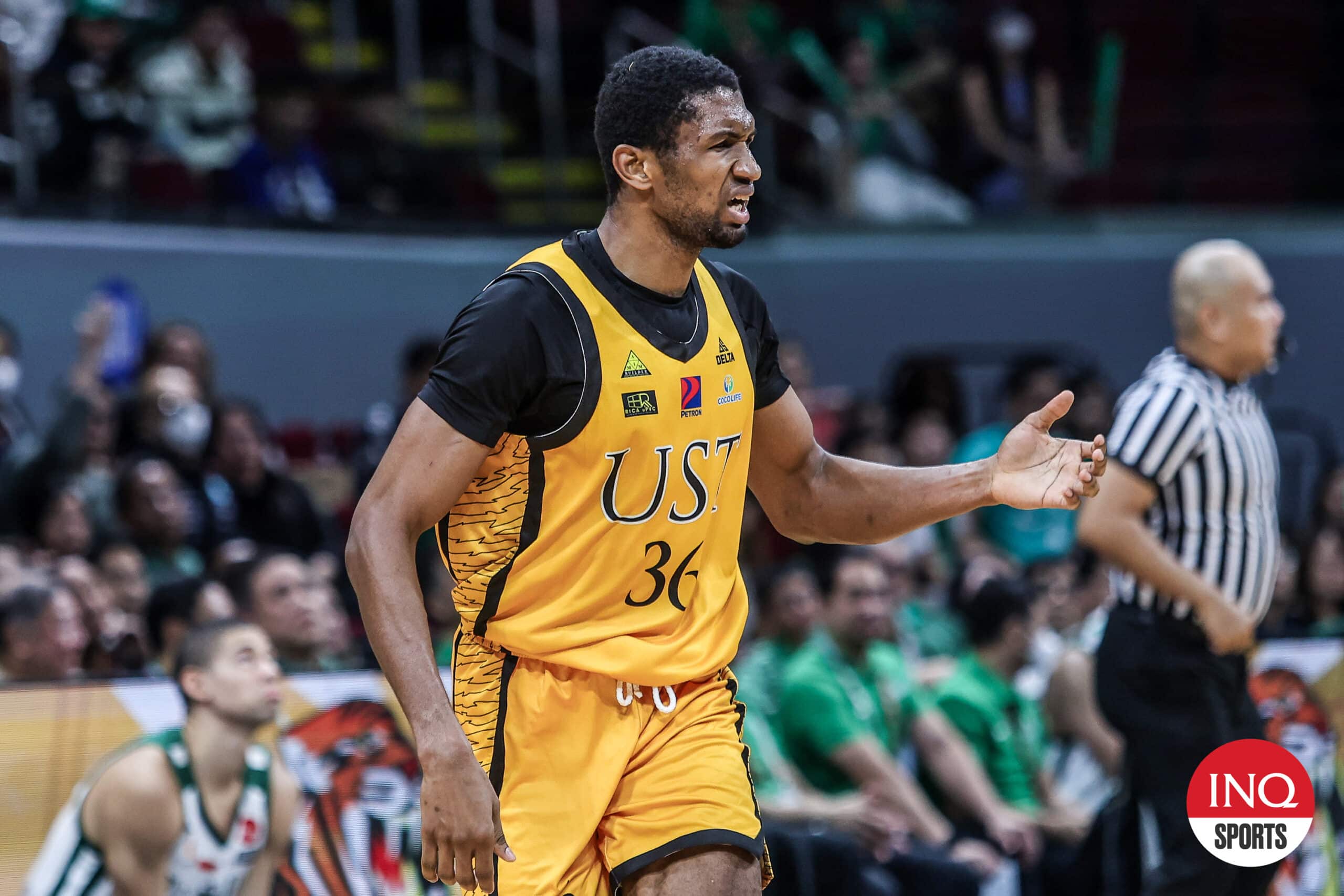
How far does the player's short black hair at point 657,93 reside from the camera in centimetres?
366

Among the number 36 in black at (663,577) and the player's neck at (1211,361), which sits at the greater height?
the player's neck at (1211,361)

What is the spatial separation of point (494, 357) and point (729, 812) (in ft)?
3.34

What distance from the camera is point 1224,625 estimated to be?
5184mm

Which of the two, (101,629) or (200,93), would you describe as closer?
(101,629)

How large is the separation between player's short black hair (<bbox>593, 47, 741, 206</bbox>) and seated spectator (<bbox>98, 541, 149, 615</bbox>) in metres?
4.41

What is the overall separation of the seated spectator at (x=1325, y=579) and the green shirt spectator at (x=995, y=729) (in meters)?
1.62

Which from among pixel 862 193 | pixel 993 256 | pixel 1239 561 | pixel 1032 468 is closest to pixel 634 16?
pixel 862 193

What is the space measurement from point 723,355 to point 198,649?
241cm

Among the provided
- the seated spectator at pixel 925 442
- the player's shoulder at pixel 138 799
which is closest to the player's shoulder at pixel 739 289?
the player's shoulder at pixel 138 799

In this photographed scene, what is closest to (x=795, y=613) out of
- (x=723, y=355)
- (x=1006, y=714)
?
(x=1006, y=714)

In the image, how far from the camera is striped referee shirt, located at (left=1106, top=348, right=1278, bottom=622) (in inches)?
212

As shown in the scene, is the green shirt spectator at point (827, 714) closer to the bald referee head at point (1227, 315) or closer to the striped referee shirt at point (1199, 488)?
the striped referee shirt at point (1199, 488)

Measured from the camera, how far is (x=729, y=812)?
3588 mm

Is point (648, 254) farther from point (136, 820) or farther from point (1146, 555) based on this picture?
point (136, 820)
